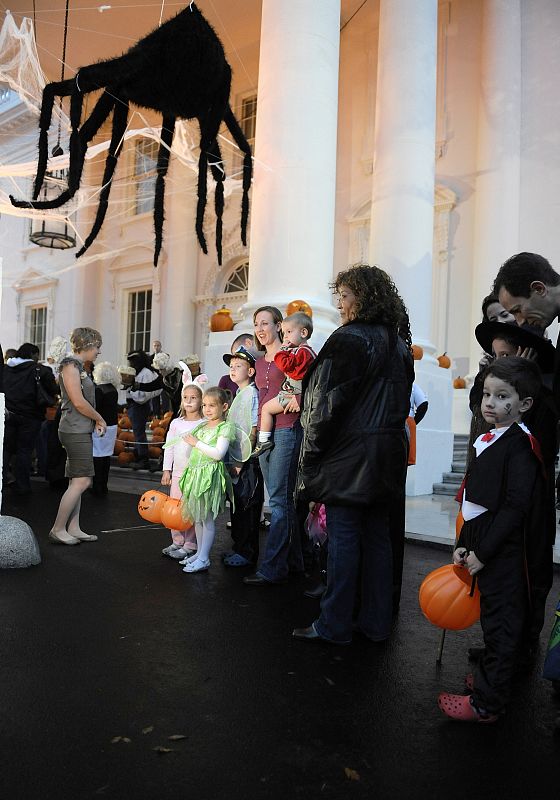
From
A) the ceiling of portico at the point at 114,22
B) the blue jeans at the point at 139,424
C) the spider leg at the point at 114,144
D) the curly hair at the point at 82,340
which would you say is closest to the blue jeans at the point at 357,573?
the curly hair at the point at 82,340

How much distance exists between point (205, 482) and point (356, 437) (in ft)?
A: 5.46

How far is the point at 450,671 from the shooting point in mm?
2811

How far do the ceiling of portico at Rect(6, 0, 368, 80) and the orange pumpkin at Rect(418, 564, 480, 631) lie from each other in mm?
14948

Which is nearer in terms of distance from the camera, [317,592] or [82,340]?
[317,592]

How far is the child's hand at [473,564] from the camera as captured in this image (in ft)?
7.70

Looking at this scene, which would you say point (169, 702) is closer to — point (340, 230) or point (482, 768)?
point (482, 768)

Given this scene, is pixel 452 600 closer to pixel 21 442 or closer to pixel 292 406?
pixel 292 406

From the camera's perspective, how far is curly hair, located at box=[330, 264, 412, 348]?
9.98 ft

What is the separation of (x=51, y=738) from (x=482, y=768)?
1410mm

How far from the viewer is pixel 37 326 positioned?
2177cm

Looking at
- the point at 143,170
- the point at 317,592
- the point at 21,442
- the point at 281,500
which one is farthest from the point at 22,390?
the point at 143,170

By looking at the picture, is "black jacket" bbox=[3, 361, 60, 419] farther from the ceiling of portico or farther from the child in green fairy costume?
the ceiling of portico

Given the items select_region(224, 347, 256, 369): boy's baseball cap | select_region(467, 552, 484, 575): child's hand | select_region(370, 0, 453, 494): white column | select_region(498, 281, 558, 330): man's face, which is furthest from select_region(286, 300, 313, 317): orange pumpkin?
select_region(467, 552, 484, 575): child's hand

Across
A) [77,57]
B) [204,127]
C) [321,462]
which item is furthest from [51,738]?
[77,57]
